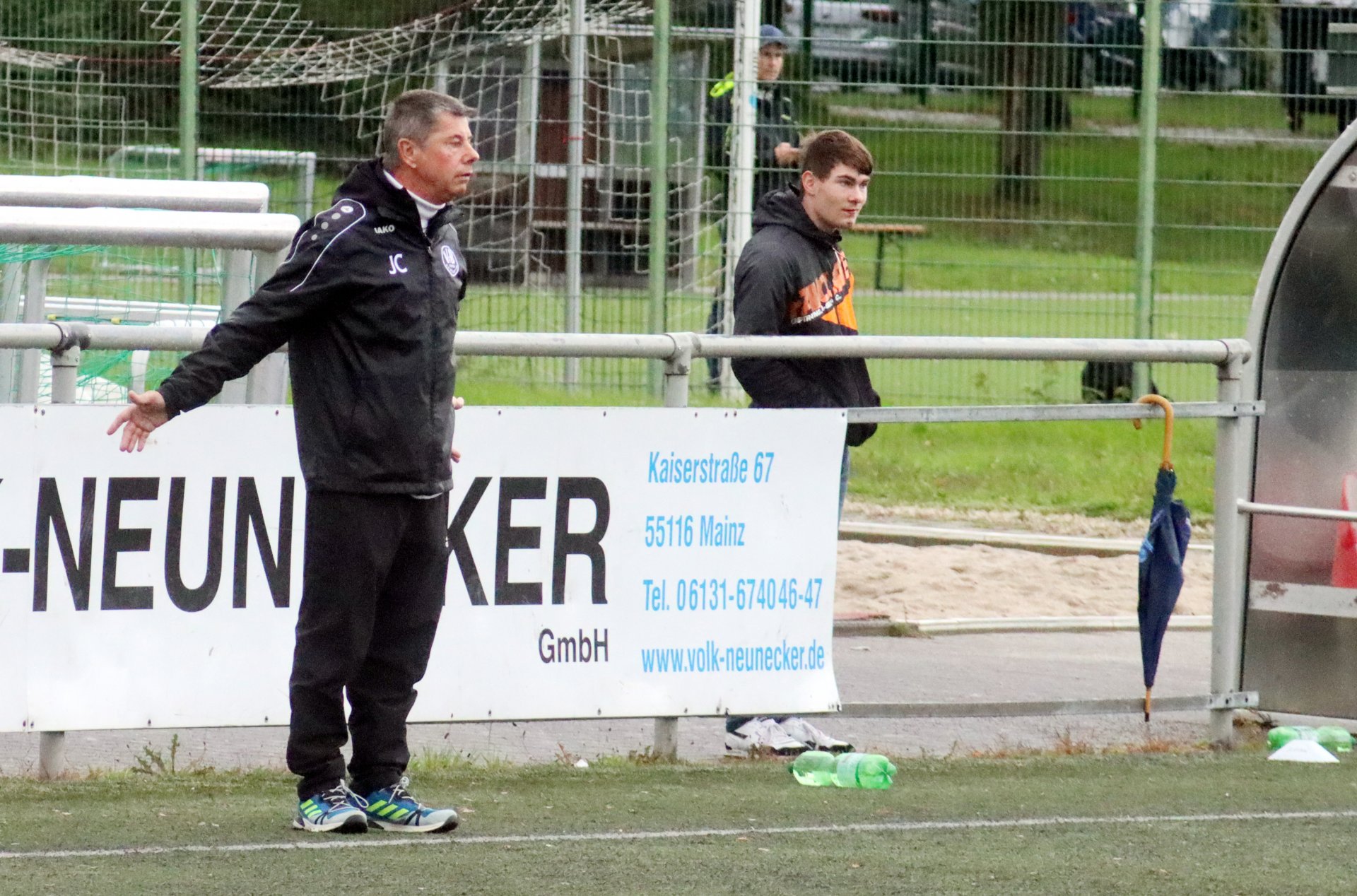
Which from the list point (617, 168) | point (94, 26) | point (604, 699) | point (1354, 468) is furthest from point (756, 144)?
point (604, 699)

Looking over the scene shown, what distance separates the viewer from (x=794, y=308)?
6648 mm

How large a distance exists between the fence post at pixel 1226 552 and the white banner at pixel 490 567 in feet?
4.34

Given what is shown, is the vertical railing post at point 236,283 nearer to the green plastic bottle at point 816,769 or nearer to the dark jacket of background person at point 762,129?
the green plastic bottle at point 816,769

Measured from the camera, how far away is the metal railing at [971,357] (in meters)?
5.70

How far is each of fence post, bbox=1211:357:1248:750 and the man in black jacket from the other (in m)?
2.82

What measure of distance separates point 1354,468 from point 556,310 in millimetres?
5811

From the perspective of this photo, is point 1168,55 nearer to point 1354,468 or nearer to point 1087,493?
point 1087,493

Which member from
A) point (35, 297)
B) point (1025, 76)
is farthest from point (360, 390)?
point (1025, 76)

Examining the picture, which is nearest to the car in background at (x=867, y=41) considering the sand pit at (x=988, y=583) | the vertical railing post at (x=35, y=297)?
the sand pit at (x=988, y=583)

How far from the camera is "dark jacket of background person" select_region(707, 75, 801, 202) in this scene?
12.3m

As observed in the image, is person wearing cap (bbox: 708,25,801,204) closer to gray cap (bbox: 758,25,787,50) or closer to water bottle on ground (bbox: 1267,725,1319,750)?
gray cap (bbox: 758,25,787,50)

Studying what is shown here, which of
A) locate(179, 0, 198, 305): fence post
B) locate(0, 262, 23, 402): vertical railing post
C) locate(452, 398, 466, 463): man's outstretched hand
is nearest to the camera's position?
locate(452, 398, 466, 463): man's outstretched hand

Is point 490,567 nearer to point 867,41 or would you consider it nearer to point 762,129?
point 867,41

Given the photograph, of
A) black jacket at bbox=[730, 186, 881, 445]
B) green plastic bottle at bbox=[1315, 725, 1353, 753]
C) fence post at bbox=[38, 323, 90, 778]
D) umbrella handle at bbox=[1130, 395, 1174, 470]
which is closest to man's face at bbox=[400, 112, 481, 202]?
fence post at bbox=[38, 323, 90, 778]
